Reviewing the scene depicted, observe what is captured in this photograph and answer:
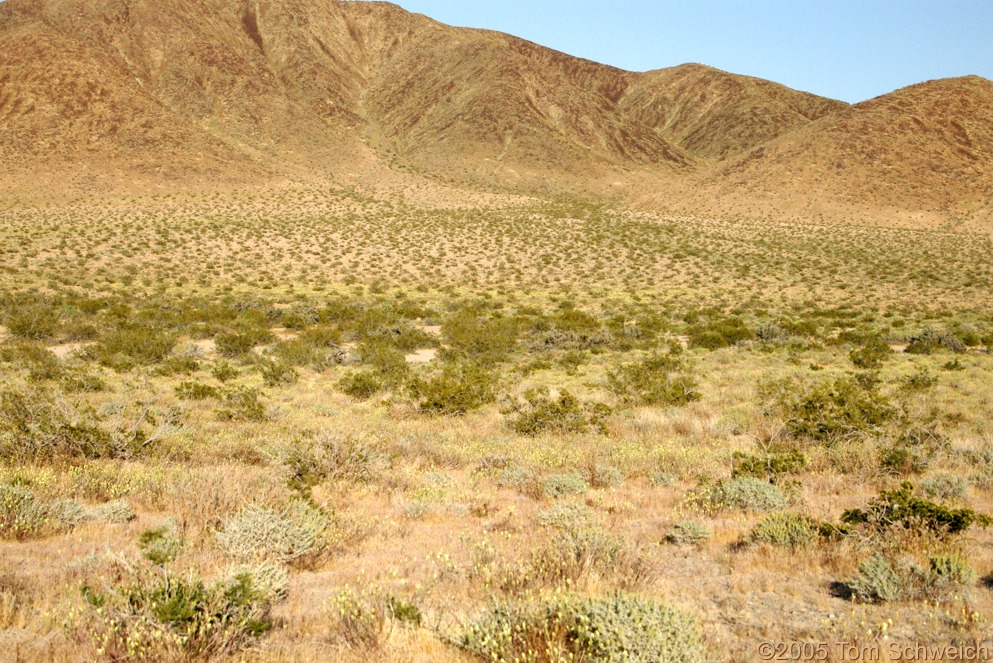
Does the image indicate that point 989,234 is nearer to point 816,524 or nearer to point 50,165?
point 816,524

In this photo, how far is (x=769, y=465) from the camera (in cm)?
764

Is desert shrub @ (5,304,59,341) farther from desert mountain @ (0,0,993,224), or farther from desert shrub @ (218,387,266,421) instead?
desert mountain @ (0,0,993,224)

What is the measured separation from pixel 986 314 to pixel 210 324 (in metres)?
30.4

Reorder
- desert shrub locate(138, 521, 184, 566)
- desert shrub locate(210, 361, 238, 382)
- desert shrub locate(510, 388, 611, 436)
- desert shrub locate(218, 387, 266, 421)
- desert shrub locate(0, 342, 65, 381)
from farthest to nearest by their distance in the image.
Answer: desert shrub locate(210, 361, 238, 382) → desert shrub locate(0, 342, 65, 381) → desert shrub locate(218, 387, 266, 421) → desert shrub locate(510, 388, 611, 436) → desert shrub locate(138, 521, 184, 566)

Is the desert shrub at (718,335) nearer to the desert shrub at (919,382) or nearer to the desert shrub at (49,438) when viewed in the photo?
the desert shrub at (919,382)

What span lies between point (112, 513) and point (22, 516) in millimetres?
689

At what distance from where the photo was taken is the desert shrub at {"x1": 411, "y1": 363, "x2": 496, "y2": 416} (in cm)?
1212

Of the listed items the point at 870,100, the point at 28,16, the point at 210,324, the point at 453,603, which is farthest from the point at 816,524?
the point at 28,16

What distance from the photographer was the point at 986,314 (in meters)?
26.6

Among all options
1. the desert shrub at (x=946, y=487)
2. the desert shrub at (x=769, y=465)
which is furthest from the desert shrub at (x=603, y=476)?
the desert shrub at (x=946, y=487)

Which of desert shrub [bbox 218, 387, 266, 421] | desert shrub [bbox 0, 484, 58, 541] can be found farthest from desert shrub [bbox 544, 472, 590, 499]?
desert shrub [bbox 218, 387, 266, 421]

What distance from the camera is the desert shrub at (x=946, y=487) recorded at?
6.83 meters

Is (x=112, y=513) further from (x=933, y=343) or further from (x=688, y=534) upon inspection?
(x=933, y=343)

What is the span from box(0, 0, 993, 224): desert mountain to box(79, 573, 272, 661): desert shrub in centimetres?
6412
